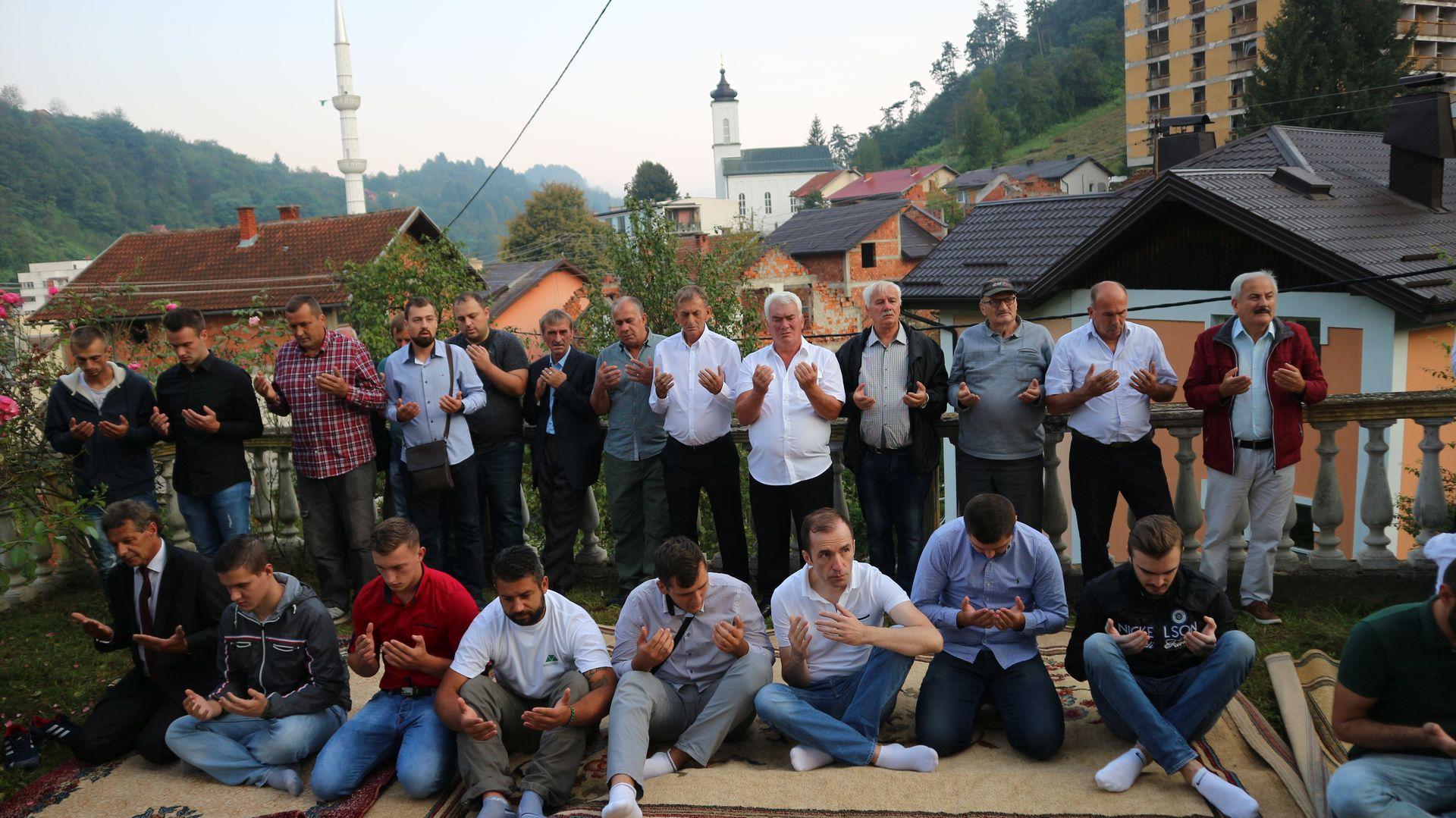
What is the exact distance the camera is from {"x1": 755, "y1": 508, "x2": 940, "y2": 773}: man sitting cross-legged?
411 cm

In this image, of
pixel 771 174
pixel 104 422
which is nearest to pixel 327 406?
pixel 104 422

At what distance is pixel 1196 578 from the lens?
13.2ft

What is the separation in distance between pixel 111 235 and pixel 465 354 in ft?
165

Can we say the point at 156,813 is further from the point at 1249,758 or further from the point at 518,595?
the point at 1249,758

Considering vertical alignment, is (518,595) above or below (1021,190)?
below

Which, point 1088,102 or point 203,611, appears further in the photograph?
point 1088,102

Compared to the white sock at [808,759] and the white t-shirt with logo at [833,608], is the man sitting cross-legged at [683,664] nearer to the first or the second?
the white t-shirt with logo at [833,608]

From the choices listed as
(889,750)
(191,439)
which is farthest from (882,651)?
(191,439)

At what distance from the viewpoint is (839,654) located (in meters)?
4.44

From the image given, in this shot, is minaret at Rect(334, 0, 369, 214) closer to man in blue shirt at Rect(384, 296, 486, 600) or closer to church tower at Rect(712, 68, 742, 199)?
man in blue shirt at Rect(384, 296, 486, 600)

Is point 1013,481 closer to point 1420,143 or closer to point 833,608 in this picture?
point 833,608

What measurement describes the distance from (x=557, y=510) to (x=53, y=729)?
2.62 metres

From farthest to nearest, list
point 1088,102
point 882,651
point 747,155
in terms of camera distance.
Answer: point 747,155
point 1088,102
point 882,651

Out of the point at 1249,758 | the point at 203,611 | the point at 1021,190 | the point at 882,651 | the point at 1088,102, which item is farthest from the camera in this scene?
the point at 1088,102
